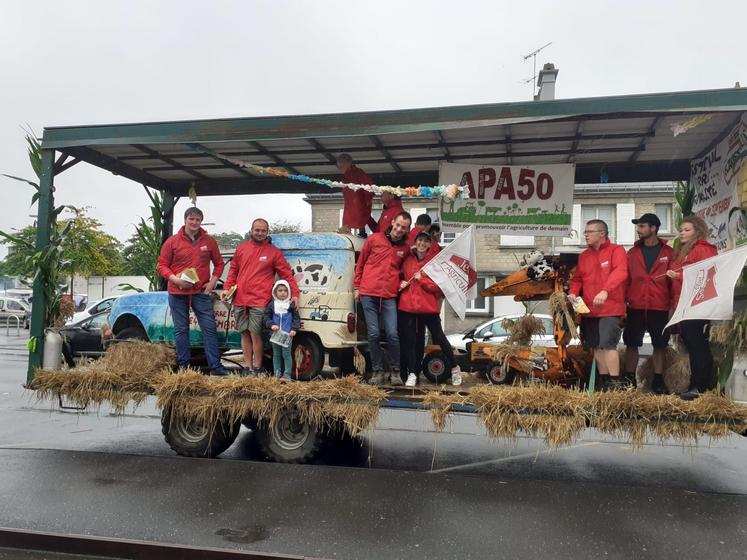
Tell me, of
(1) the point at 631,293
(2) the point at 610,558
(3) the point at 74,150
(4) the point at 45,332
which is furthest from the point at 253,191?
(2) the point at 610,558

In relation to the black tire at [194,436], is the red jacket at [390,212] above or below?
above

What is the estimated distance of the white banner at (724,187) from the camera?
6.01 metres

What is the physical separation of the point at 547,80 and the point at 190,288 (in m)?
12.3

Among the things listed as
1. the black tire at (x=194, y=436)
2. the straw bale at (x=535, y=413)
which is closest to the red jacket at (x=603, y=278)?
the straw bale at (x=535, y=413)

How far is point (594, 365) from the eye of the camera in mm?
5578

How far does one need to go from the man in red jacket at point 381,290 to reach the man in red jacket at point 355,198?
1415mm

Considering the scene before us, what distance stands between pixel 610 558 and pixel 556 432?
3.75 feet

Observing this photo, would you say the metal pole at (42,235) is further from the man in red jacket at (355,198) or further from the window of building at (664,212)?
the window of building at (664,212)

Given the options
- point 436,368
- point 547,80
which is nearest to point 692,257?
point 436,368

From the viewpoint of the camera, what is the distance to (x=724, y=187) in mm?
6562

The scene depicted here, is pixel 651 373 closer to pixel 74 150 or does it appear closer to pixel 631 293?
pixel 631 293

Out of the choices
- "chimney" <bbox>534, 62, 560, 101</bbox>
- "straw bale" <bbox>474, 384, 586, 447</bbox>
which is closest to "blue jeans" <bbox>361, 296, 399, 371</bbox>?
"straw bale" <bbox>474, 384, 586, 447</bbox>

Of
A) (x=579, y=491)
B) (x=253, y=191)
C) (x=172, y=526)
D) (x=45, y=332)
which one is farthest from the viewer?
(x=253, y=191)

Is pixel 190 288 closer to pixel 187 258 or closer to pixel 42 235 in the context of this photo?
pixel 187 258
